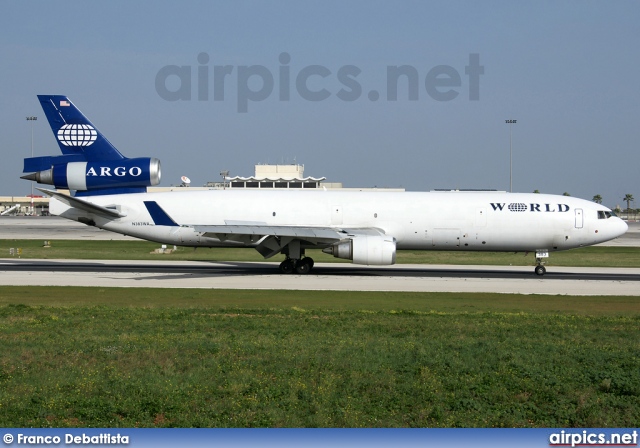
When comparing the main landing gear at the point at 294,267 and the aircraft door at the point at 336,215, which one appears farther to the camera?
the aircraft door at the point at 336,215

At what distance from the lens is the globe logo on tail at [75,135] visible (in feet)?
113

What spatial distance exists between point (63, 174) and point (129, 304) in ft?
47.7

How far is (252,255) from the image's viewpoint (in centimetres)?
4700

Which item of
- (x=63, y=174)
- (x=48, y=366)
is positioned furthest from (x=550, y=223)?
(x=48, y=366)

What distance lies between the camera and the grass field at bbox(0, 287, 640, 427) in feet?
31.9

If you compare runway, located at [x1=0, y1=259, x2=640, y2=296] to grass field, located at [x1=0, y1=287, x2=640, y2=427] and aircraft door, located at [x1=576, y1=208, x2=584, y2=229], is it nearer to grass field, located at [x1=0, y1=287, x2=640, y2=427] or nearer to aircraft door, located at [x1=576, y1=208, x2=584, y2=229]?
aircraft door, located at [x1=576, y1=208, x2=584, y2=229]

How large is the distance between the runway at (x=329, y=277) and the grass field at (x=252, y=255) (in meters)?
3.77

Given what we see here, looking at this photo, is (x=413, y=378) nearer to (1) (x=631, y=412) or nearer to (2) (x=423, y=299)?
(1) (x=631, y=412)

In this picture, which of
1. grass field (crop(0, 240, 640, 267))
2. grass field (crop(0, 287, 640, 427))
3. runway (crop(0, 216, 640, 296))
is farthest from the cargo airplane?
grass field (crop(0, 287, 640, 427))

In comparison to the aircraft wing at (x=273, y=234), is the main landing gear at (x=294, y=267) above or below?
below

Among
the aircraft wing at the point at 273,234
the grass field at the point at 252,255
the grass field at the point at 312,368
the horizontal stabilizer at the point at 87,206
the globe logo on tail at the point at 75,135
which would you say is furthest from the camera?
the grass field at the point at 252,255

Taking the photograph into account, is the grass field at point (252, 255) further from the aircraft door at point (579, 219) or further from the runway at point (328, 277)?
the aircraft door at point (579, 219)

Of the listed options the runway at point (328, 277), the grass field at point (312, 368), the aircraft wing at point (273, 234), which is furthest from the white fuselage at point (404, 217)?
the grass field at point (312, 368)

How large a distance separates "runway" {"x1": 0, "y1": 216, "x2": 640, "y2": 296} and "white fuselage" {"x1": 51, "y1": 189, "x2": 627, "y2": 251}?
176 centimetres
